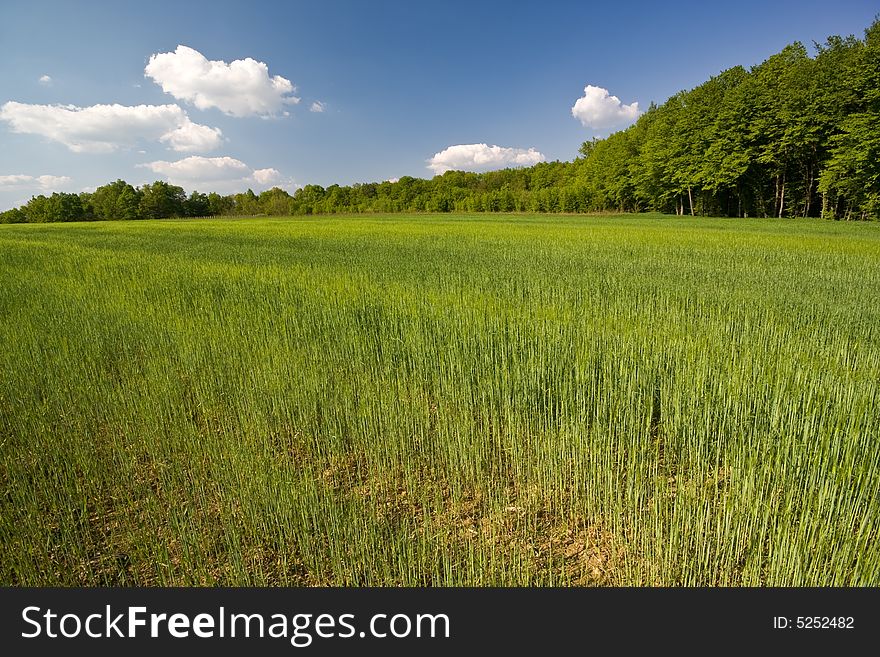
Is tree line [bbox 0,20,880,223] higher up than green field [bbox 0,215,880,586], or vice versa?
tree line [bbox 0,20,880,223]

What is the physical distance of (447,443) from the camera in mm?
3123

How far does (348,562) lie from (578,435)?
66.3 inches

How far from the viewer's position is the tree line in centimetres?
2795

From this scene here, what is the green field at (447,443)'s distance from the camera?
7.20 ft

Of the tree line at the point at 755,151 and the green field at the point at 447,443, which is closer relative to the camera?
the green field at the point at 447,443

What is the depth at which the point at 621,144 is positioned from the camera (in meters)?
52.4

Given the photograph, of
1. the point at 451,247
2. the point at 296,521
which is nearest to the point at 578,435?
the point at 296,521

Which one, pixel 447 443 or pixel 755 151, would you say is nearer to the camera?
pixel 447 443

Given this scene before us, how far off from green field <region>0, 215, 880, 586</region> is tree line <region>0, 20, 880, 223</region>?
3181cm

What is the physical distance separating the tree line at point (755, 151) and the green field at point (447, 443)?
31.8m

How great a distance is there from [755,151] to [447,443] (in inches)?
1724

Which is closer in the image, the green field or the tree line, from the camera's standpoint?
the green field

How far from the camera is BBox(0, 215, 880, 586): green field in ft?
7.20

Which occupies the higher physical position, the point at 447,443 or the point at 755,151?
the point at 755,151
